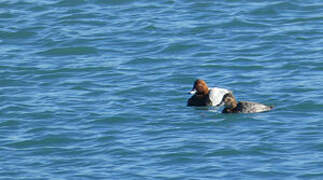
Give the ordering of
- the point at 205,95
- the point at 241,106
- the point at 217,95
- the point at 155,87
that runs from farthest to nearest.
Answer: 1. the point at 155,87
2. the point at 205,95
3. the point at 217,95
4. the point at 241,106

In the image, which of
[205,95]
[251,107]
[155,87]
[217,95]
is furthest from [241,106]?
[155,87]

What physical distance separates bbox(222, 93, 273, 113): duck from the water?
0.16 m

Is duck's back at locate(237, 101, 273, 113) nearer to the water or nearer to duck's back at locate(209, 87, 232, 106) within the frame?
the water

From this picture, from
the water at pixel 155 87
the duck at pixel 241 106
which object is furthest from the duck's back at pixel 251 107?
the water at pixel 155 87

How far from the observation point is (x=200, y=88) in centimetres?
2045

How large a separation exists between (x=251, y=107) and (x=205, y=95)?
167 centimetres

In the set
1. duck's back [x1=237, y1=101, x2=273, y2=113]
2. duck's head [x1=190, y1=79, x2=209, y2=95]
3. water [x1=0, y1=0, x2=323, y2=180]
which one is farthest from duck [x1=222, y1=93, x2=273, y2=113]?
duck's head [x1=190, y1=79, x2=209, y2=95]

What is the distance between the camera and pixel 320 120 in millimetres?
18469

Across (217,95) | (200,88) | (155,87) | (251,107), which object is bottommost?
(251,107)

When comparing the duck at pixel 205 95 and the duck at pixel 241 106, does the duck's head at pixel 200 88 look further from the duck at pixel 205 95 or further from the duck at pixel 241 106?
the duck at pixel 241 106

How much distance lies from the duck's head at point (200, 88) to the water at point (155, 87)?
0.44 meters

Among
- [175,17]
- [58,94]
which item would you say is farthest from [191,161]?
[175,17]

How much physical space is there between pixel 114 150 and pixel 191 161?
1509 millimetres

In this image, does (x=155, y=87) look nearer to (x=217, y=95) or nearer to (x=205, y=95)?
(x=205, y=95)
